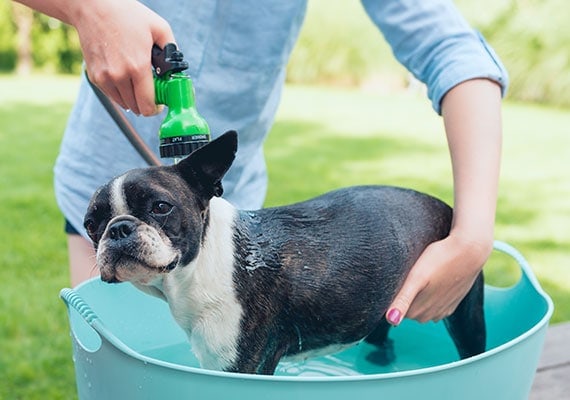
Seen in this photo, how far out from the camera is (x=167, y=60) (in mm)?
903

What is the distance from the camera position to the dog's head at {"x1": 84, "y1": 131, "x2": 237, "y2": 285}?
2.73ft

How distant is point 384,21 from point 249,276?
552mm

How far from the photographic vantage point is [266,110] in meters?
1.47

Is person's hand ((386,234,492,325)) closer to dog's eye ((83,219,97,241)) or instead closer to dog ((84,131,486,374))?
dog ((84,131,486,374))

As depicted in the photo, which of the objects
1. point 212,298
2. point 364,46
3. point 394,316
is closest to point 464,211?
point 394,316

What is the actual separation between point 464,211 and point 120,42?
20.0 inches

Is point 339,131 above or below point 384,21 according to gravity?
below

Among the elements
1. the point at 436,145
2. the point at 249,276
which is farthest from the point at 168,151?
the point at 436,145

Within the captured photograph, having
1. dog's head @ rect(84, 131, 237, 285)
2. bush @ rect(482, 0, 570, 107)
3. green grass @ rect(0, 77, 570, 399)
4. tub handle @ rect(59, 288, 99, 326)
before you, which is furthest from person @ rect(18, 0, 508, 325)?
bush @ rect(482, 0, 570, 107)

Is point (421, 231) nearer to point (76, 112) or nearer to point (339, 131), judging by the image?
point (76, 112)

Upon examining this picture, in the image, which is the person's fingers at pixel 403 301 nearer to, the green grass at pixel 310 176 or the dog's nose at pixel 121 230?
the dog's nose at pixel 121 230

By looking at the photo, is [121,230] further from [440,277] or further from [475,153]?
[475,153]

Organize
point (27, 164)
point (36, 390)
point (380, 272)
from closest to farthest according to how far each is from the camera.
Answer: point (380, 272) → point (36, 390) → point (27, 164)

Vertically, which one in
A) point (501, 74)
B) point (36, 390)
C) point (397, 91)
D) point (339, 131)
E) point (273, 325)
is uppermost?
point (501, 74)
